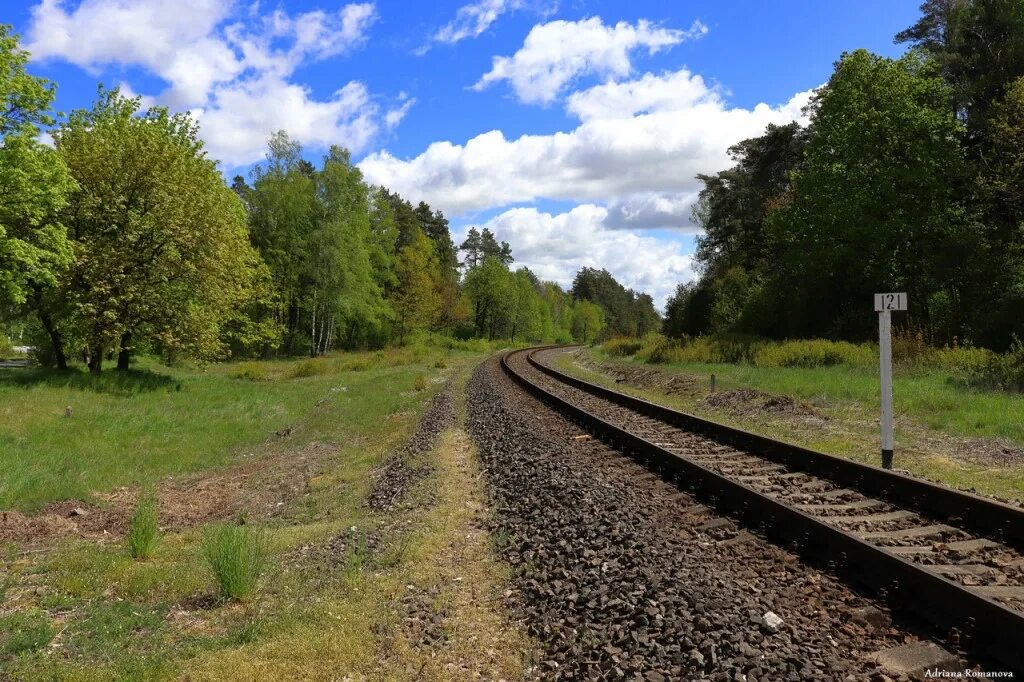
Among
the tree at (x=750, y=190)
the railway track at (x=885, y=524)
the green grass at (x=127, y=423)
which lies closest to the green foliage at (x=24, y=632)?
the green grass at (x=127, y=423)

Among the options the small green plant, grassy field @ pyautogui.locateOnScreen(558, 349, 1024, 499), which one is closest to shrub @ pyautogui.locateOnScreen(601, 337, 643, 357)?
grassy field @ pyautogui.locateOnScreen(558, 349, 1024, 499)

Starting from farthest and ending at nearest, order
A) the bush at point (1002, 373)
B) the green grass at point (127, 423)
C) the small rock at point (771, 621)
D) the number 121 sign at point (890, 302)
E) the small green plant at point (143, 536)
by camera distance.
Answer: the bush at point (1002, 373) < the green grass at point (127, 423) < the number 121 sign at point (890, 302) < the small green plant at point (143, 536) < the small rock at point (771, 621)

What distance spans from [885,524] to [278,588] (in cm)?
582

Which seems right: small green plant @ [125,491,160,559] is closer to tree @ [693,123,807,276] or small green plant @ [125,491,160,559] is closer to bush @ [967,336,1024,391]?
bush @ [967,336,1024,391]

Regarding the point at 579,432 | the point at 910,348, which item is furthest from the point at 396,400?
the point at 910,348

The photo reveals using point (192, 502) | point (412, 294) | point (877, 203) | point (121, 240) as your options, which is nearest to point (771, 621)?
point (192, 502)

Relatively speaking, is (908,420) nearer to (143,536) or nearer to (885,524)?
(885,524)

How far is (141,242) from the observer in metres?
22.7

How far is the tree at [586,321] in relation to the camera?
127m

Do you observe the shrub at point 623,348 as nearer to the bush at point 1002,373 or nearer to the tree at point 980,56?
the tree at point 980,56

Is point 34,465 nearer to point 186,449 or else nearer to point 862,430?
point 186,449

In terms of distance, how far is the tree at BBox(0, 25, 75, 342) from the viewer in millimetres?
16797

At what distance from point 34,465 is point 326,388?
1485 centimetres

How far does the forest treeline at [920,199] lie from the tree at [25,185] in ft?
89.6
